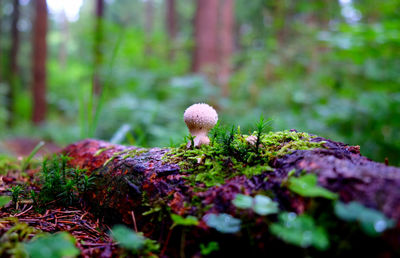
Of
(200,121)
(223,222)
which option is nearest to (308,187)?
(223,222)

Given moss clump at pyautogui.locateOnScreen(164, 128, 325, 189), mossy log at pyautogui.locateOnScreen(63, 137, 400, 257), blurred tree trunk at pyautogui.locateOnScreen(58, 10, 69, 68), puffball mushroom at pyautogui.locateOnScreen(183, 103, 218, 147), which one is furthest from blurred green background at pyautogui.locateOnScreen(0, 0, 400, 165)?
blurred tree trunk at pyautogui.locateOnScreen(58, 10, 69, 68)

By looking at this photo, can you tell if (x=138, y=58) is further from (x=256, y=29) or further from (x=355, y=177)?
(x=355, y=177)

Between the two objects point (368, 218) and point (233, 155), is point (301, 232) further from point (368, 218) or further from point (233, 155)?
point (233, 155)

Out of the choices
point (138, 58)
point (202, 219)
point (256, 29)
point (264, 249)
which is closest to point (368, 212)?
point (264, 249)

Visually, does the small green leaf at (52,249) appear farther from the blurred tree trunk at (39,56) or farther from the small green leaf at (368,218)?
the blurred tree trunk at (39,56)

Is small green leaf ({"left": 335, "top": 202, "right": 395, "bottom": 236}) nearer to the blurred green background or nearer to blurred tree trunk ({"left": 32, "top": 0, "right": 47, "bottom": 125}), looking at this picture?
the blurred green background
